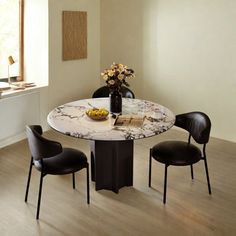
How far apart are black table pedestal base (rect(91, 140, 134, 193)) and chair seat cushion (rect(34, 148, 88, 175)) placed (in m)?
0.24

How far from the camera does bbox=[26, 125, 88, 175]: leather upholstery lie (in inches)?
121

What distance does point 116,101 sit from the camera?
146 inches

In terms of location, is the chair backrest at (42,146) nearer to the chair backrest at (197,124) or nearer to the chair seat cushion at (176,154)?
the chair seat cushion at (176,154)

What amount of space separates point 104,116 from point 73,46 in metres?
2.24

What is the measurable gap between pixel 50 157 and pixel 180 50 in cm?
271

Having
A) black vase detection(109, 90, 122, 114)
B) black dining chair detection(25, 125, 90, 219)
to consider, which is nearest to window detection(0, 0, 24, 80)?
black vase detection(109, 90, 122, 114)

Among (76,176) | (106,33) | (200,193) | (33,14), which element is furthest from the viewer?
(106,33)

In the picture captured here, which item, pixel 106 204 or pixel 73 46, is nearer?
pixel 106 204

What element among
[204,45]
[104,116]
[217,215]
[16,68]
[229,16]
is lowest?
[217,215]

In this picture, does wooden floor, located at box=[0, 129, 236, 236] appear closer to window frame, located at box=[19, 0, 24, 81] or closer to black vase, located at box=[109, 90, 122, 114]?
black vase, located at box=[109, 90, 122, 114]

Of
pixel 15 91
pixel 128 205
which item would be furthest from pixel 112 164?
pixel 15 91

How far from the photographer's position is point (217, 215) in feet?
10.8

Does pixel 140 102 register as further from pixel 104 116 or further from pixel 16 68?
pixel 16 68

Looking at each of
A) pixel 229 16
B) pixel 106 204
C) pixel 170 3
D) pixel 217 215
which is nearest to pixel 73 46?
pixel 170 3
